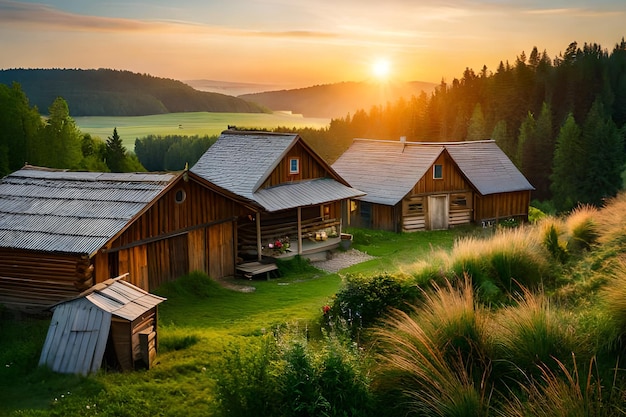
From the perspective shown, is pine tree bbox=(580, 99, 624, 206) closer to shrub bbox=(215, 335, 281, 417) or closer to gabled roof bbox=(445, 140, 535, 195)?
gabled roof bbox=(445, 140, 535, 195)

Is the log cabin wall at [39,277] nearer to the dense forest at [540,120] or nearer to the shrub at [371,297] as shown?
the shrub at [371,297]

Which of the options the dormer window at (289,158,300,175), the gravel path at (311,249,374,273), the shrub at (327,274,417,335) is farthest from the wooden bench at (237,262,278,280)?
the shrub at (327,274,417,335)

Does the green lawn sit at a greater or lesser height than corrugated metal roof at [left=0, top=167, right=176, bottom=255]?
lesser

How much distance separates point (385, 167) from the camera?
124 ft

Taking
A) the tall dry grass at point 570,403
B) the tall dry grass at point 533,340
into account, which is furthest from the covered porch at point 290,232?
the tall dry grass at point 570,403

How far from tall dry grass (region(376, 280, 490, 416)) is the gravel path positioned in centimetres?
1457

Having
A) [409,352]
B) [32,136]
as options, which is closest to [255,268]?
[409,352]

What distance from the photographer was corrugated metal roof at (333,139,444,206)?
3484 centimetres

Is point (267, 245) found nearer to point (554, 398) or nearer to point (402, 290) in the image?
point (402, 290)

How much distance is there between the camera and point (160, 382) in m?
11.3

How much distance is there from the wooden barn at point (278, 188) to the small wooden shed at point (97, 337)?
421 inches

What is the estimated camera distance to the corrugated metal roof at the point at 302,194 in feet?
79.3

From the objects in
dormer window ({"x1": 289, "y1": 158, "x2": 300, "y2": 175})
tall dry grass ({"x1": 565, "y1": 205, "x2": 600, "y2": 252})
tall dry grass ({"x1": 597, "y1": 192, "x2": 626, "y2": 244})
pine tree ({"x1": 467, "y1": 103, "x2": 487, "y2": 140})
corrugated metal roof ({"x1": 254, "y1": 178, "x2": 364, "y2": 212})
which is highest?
pine tree ({"x1": 467, "y1": 103, "x2": 487, "y2": 140})

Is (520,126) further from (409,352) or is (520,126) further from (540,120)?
(409,352)
